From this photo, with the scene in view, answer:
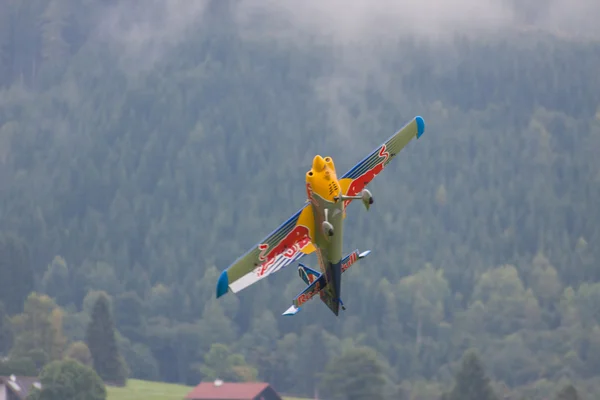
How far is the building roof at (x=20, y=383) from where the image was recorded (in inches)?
2667

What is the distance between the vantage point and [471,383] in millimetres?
67812

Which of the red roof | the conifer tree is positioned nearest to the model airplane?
the red roof

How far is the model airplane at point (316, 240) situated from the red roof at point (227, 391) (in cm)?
3303

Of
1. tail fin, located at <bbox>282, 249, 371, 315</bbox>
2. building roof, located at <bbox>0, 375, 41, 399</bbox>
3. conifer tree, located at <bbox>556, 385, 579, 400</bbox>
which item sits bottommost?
tail fin, located at <bbox>282, 249, 371, 315</bbox>

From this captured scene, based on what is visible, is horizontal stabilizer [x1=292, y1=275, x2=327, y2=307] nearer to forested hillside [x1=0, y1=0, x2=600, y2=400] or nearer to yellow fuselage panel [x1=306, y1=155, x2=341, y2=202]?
yellow fuselage panel [x1=306, y1=155, x2=341, y2=202]

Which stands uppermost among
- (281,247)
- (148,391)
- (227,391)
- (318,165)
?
(148,391)

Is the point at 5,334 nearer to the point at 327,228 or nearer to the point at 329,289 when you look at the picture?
the point at 329,289

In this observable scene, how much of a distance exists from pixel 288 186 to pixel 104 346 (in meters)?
39.6

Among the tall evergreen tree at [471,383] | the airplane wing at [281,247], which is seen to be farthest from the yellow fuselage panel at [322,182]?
the tall evergreen tree at [471,383]

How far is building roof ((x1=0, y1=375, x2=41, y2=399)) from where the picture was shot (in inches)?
2667

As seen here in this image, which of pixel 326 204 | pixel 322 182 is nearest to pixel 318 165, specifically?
pixel 322 182

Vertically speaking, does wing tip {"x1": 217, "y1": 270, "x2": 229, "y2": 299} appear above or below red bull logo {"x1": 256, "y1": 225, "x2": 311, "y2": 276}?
below

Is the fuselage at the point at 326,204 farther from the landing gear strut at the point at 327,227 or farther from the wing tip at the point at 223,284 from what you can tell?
the wing tip at the point at 223,284

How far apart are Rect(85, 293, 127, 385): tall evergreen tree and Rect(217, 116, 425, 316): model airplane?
44.1m
